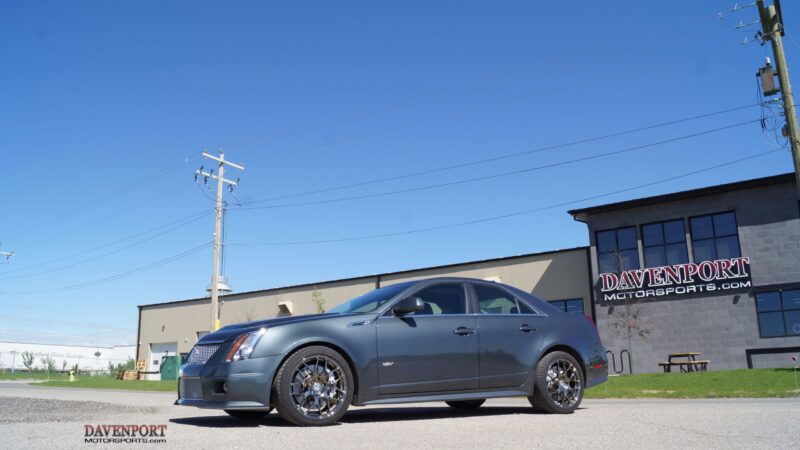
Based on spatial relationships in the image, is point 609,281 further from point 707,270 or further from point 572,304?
point 707,270

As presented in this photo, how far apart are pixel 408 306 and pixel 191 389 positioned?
7.21ft

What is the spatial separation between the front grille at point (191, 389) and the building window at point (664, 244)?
88.6ft

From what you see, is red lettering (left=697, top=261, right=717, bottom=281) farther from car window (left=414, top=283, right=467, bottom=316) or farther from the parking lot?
car window (left=414, top=283, right=467, bottom=316)

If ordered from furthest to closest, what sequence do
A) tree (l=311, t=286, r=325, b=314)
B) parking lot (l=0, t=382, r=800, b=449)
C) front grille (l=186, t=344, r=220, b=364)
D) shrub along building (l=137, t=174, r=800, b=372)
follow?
tree (l=311, t=286, r=325, b=314) < shrub along building (l=137, t=174, r=800, b=372) < front grille (l=186, t=344, r=220, b=364) < parking lot (l=0, t=382, r=800, b=449)

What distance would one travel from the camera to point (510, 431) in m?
5.48

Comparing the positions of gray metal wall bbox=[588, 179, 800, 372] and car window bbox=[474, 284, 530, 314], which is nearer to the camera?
car window bbox=[474, 284, 530, 314]

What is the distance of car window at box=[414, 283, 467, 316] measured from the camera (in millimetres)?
7247

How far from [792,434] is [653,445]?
1391 mm

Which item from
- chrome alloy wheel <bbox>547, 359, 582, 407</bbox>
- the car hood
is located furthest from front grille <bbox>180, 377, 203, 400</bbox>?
chrome alloy wheel <bbox>547, 359, 582, 407</bbox>

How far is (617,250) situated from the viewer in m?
31.2

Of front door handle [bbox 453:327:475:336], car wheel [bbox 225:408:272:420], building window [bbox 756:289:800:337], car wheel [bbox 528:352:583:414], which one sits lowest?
car wheel [bbox 225:408:272:420]

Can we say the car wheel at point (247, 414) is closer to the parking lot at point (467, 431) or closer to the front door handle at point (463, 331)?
the parking lot at point (467, 431)

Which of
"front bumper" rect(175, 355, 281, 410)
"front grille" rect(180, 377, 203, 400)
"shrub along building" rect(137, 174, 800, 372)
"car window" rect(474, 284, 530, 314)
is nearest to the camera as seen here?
"front bumper" rect(175, 355, 281, 410)

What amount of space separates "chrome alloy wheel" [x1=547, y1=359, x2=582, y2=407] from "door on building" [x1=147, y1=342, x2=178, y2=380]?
49.2 meters
